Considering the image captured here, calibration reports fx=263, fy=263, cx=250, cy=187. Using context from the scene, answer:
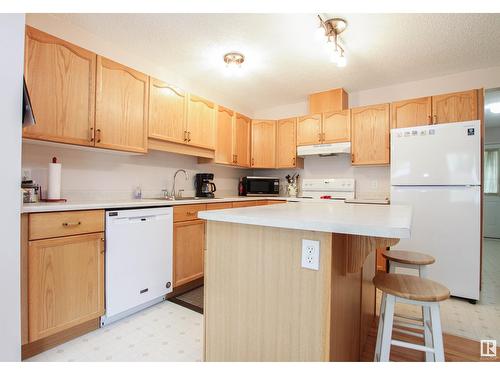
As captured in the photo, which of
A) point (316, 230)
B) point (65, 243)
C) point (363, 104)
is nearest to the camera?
point (316, 230)

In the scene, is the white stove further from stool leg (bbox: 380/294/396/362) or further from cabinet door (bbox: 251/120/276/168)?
stool leg (bbox: 380/294/396/362)

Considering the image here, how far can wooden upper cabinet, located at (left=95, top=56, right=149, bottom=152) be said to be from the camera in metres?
2.17

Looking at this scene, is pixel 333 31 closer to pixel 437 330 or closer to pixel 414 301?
pixel 414 301

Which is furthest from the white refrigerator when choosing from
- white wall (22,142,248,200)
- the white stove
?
white wall (22,142,248,200)

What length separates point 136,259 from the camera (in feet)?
6.92

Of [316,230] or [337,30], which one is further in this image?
[337,30]

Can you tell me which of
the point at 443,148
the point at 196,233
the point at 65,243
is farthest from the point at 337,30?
the point at 65,243

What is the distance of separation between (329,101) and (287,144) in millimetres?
832

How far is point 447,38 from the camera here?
238 cm

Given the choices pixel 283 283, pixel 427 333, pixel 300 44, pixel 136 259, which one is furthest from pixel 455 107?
pixel 136 259

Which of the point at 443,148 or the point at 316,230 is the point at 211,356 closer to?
the point at 316,230

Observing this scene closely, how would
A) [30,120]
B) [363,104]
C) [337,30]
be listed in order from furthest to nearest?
[363,104], [337,30], [30,120]

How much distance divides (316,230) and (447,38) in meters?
2.62

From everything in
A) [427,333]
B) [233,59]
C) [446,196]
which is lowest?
[427,333]
